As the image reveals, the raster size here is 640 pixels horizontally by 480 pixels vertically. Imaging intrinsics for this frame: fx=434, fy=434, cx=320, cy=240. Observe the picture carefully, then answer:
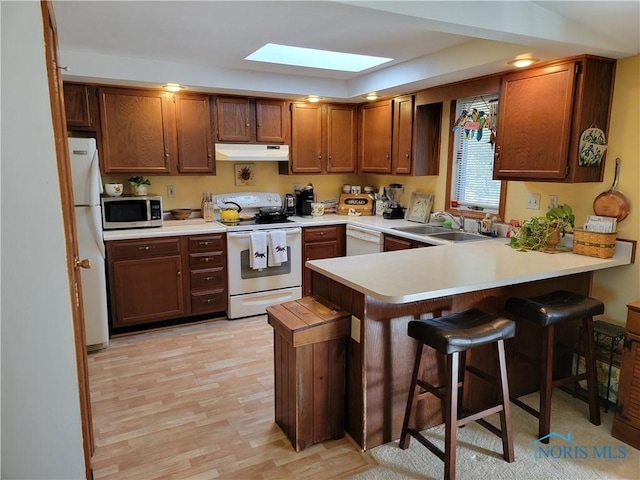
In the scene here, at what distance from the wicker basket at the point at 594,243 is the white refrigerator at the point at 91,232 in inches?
133

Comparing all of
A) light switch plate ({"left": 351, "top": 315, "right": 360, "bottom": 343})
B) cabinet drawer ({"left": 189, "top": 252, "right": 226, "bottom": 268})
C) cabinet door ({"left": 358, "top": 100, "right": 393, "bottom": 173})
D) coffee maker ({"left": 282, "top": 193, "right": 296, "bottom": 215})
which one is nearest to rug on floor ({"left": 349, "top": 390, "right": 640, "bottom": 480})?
light switch plate ({"left": 351, "top": 315, "right": 360, "bottom": 343})

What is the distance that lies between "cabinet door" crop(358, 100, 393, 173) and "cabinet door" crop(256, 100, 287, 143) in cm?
88

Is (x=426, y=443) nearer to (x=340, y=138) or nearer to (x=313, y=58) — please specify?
(x=313, y=58)

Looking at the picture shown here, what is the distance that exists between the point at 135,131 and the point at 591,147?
3530 millimetres

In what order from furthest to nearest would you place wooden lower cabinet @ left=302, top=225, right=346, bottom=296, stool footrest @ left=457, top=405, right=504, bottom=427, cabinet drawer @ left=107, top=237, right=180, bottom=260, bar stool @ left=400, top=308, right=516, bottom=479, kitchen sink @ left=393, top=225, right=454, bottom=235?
wooden lower cabinet @ left=302, top=225, right=346, bottom=296 < kitchen sink @ left=393, top=225, right=454, bottom=235 < cabinet drawer @ left=107, top=237, right=180, bottom=260 < stool footrest @ left=457, top=405, right=504, bottom=427 < bar stool @ left=400, top=308, right=516, bottom=479

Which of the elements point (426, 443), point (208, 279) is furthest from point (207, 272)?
point (426, 443)

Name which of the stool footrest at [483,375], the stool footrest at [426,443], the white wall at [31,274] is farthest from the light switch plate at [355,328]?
the white wall at [31,274]

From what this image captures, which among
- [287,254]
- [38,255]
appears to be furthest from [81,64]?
[38,255]

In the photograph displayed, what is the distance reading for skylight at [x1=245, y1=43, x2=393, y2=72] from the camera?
11.4 feet

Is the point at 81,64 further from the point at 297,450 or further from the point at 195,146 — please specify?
the point at 297,450

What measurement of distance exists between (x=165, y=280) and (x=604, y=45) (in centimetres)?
358

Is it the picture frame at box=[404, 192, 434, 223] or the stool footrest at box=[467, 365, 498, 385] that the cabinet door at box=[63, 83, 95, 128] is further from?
the stool footrest at box=[467, 365, 498, 385]

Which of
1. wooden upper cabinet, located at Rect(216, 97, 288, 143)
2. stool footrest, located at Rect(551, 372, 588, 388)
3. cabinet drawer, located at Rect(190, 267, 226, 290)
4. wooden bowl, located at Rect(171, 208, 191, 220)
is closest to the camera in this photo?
stool footrest, located at Rect(551, 372, 588, 388)

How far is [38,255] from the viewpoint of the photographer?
4.32ft
